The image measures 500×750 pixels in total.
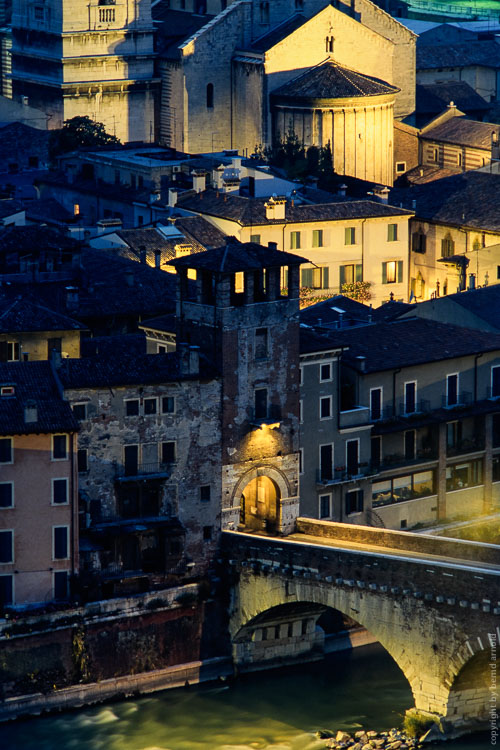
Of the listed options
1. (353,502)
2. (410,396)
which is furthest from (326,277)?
(353,502)

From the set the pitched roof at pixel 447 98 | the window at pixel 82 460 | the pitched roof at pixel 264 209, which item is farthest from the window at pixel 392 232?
the window at pixel 82 460

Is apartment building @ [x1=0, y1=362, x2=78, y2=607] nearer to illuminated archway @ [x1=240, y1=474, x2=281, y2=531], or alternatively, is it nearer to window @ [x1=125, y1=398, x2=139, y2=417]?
window @ [x1=125, y1=398, x2=139, y2=417]

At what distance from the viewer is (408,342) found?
98.2 m

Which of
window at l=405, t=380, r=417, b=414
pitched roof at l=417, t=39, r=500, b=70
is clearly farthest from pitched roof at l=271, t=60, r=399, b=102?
window at l=405, t=380, r=417, b=414

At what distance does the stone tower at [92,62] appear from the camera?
15812 centimetres

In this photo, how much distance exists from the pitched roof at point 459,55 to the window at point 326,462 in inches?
3176

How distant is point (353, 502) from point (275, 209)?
27235mm

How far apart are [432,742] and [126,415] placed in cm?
1506

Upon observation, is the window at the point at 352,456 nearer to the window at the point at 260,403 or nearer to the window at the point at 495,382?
the window at the point at 260,403

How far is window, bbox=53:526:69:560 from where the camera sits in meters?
82.4

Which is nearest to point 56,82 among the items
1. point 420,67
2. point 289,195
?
point 420,67

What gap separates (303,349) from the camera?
299ft

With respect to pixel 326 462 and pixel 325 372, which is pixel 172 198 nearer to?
pixel 325 372

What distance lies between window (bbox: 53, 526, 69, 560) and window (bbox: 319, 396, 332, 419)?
542 inches
